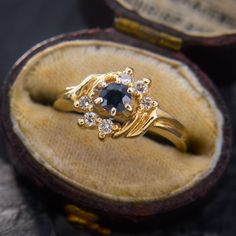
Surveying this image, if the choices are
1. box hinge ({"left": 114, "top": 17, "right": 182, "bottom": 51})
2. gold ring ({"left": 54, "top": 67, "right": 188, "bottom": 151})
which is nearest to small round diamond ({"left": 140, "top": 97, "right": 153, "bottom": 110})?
gold ring ({"left": 54, "top": 67, "right": 188, "bottom": 151})

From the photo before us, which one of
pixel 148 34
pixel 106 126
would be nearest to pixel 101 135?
pixel 106 126

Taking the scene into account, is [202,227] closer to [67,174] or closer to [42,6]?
[67,174]

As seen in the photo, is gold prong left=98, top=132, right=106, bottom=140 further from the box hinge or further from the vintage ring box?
the box hinge

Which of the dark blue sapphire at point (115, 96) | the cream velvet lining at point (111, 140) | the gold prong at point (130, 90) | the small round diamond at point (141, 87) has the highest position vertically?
the small round diamond at point (141, 87)

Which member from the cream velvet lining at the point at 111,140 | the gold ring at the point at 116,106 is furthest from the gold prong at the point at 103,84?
the cream velvet lining at the point at 111,140

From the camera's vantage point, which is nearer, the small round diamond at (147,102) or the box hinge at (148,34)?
the small round diamond at (147,102)

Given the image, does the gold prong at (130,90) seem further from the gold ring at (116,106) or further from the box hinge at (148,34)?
the box hinge at (148,34)

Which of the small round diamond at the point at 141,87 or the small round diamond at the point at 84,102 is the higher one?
the small round diamond at the point at 141,87

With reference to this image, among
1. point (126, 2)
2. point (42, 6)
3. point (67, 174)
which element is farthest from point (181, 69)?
point (42, 6)
